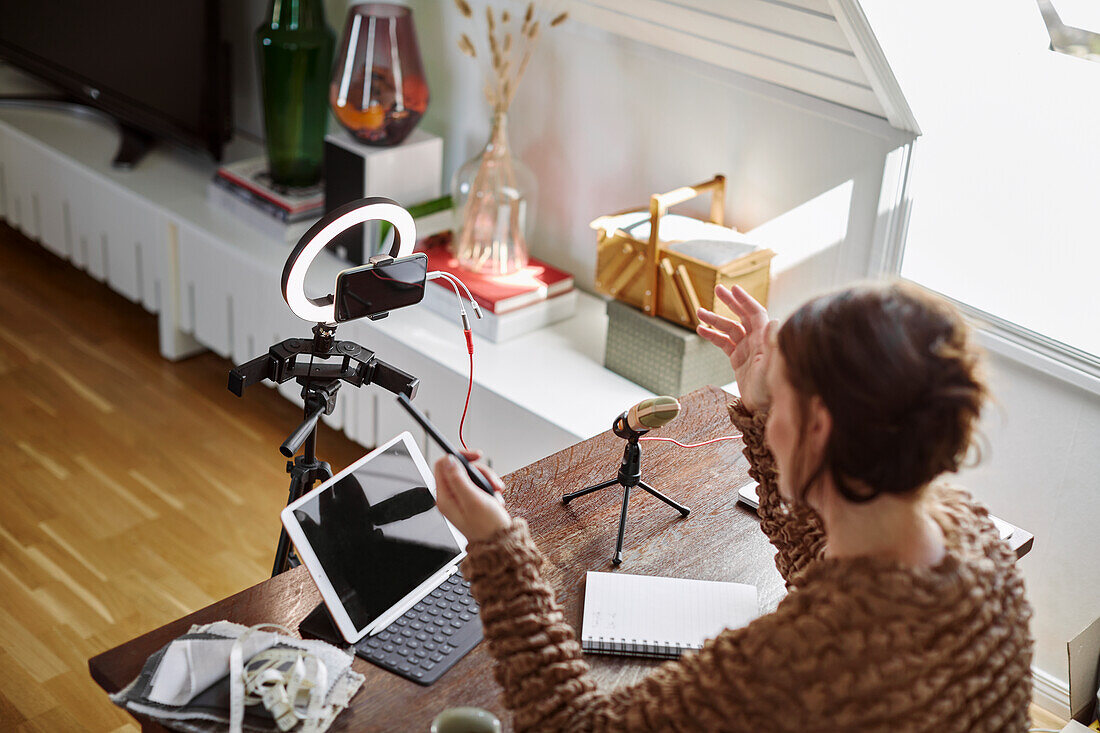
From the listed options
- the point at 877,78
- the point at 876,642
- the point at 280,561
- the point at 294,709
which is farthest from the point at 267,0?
the point at 876,642

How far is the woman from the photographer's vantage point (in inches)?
36.4

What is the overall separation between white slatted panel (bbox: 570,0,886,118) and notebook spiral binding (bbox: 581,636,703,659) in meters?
1.11

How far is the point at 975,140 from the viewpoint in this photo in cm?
207

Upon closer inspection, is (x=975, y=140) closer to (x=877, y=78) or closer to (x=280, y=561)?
(x=877, y=78)

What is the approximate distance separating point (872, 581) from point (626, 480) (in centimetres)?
59

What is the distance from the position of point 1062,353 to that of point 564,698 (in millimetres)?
1293

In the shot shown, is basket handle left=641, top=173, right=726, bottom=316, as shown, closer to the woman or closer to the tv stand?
the woman

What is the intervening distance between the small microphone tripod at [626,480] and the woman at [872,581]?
40cm

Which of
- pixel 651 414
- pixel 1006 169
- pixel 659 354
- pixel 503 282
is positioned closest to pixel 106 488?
pixel 503 282

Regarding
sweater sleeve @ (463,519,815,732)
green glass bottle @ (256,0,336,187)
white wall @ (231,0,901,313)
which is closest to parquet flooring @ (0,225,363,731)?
green glass bottle @ (256,0,336,187)

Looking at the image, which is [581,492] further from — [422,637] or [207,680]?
[207,680]

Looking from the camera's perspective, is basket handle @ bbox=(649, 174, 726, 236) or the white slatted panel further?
basket handle @ bbox=(649, 174, 726, 236)

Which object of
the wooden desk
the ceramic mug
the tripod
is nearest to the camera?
the ceramic mug

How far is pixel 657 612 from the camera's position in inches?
53.2
